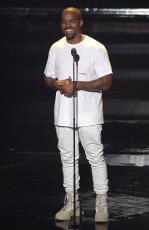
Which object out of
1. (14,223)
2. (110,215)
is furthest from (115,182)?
(14,223)

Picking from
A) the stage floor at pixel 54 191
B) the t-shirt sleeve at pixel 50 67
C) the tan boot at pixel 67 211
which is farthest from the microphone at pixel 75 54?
the stage floor at pixel 54 191

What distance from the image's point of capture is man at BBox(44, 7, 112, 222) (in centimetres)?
627

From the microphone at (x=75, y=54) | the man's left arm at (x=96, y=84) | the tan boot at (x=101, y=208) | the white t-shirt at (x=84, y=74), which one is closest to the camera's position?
the microphone at (x=75, y=54)

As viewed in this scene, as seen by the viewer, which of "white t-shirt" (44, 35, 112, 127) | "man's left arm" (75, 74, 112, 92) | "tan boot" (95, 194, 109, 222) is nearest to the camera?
"man's left arm" (75, 74, 112, 92)

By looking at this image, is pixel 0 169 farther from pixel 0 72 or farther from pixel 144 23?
pixel 144 23

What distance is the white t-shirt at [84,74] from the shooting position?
6297 mm

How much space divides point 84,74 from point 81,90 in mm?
150

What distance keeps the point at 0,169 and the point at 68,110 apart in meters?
2.99

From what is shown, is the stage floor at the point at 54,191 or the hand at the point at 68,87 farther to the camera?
the stage floor at the point at 54,191

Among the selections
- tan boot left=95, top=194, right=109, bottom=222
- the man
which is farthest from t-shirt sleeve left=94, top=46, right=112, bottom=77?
tan boot left=95, top=194, right=109, bottom=222

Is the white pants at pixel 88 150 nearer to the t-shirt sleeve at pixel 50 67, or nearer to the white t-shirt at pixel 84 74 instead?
the white t-shirt at pixel 84 74

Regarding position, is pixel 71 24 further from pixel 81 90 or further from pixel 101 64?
pixel 81 90

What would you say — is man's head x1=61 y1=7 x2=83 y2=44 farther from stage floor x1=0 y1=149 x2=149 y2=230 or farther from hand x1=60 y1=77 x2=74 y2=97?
stage floor x1=0 y1=149 x2=149 y2=230

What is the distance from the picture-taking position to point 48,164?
9422 mm
